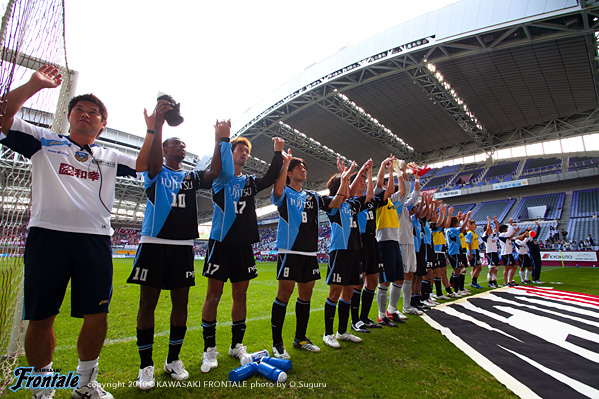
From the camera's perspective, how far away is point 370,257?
13.1ft

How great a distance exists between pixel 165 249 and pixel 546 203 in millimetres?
32969

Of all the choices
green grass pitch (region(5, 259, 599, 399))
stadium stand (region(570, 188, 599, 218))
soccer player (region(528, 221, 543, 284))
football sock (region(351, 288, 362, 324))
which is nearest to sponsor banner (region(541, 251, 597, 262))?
stadium stand (region(570, 188, 599, 218))

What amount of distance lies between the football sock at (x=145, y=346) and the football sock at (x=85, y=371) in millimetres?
341

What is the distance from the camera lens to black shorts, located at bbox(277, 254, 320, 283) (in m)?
3.02

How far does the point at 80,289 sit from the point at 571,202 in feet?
110

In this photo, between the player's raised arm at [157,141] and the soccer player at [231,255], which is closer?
the player's raised arm at [157,141]

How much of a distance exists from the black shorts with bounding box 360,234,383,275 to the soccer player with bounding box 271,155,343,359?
95 cm

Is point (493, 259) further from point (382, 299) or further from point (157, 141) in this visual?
point (157, 141)

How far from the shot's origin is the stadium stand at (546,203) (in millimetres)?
24750

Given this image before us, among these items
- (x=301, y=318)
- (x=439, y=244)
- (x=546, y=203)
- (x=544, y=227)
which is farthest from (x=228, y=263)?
(x=546, y=203)

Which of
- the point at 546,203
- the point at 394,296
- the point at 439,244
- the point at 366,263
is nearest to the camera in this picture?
the point at 366,263

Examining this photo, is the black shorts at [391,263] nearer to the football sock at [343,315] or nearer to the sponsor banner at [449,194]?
the football sock at [343,315]

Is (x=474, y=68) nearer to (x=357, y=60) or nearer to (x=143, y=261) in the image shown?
(x=357, y=60)

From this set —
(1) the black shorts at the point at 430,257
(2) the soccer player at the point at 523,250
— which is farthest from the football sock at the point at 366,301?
(2) the soccer player at the point at 523,250
